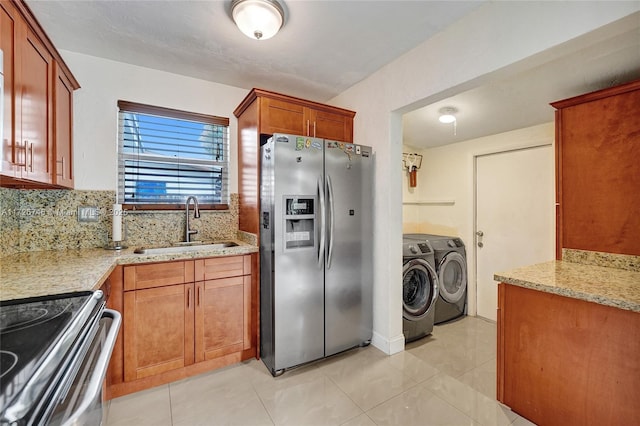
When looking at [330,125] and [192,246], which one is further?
[330,125]

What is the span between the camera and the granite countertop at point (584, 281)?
4.30 feet

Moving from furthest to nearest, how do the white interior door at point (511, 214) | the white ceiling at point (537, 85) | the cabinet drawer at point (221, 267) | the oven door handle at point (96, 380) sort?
the white interior door at point (511, 214)
the cabinet drawer at point (221, 267)
the white ceiling at point (537, 85)
the oven door handle at point (96, 380)

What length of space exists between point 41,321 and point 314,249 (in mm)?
1617

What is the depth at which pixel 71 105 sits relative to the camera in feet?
6.91

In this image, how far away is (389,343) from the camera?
2.45 m

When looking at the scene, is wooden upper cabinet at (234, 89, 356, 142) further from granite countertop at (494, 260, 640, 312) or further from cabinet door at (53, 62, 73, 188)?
granite countertop at (494, 260, 640, 312)

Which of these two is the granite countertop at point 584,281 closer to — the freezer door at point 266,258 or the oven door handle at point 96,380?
the freezer door at point 266,258

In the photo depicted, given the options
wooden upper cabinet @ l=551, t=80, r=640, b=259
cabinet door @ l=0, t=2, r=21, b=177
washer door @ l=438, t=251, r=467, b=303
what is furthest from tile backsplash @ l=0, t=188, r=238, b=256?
wooden upper cabinet @ l=551, t=80, r=640, b=259

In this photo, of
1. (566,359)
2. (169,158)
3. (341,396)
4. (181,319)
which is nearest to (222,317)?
(181,319)

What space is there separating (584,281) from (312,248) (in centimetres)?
170

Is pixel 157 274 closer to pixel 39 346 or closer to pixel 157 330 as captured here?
pixel 157 330

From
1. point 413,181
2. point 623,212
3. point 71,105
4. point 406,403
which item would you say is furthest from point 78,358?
point 413,181

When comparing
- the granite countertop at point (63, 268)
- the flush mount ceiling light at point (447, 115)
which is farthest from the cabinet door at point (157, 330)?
the flush mount ceiling light at point (447, 115)

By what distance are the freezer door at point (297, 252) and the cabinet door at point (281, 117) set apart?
1.02 feet
